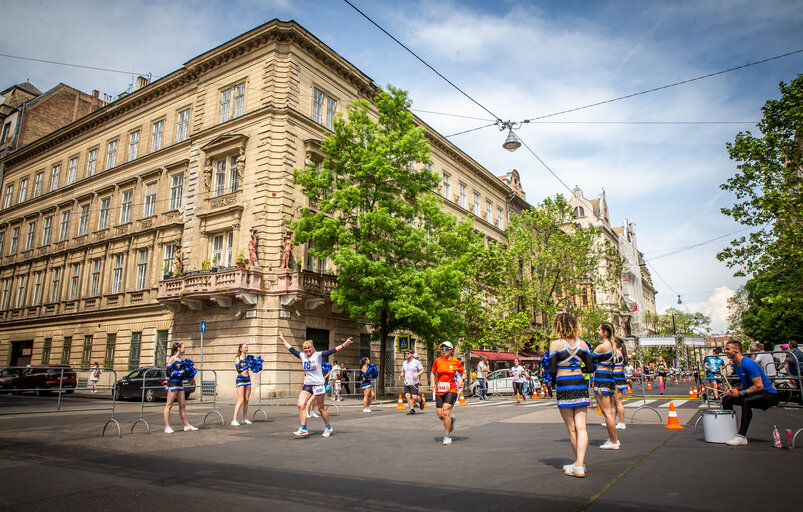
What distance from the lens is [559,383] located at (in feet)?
20.5

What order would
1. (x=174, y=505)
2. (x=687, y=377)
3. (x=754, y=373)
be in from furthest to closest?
(x=687, y=377) < (x=754, y=373) < (x=174, y=505)

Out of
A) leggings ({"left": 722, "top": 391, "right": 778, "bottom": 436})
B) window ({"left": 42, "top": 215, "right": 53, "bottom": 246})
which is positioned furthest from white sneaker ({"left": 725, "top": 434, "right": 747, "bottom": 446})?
window ({"left": 42, "top": 215, "right": 53, "bottom": 246})

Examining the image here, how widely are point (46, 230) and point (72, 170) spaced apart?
5305mm

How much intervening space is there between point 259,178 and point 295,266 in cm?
482

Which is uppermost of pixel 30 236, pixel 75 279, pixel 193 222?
pixel 30 236

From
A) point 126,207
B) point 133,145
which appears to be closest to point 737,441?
point 126,207

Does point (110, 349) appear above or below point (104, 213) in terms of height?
below

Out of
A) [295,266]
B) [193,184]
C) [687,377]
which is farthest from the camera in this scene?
[687,377]

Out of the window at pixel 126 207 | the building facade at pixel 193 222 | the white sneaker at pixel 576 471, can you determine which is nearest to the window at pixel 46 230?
the building facade at pixel 193 222

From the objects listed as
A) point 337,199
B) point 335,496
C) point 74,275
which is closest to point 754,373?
point 335,496

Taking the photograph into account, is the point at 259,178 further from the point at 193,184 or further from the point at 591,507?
the point at 591,507

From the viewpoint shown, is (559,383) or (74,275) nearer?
(559,383)

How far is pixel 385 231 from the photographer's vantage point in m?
23.4

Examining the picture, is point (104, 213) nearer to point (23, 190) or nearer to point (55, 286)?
point (55, 286)
